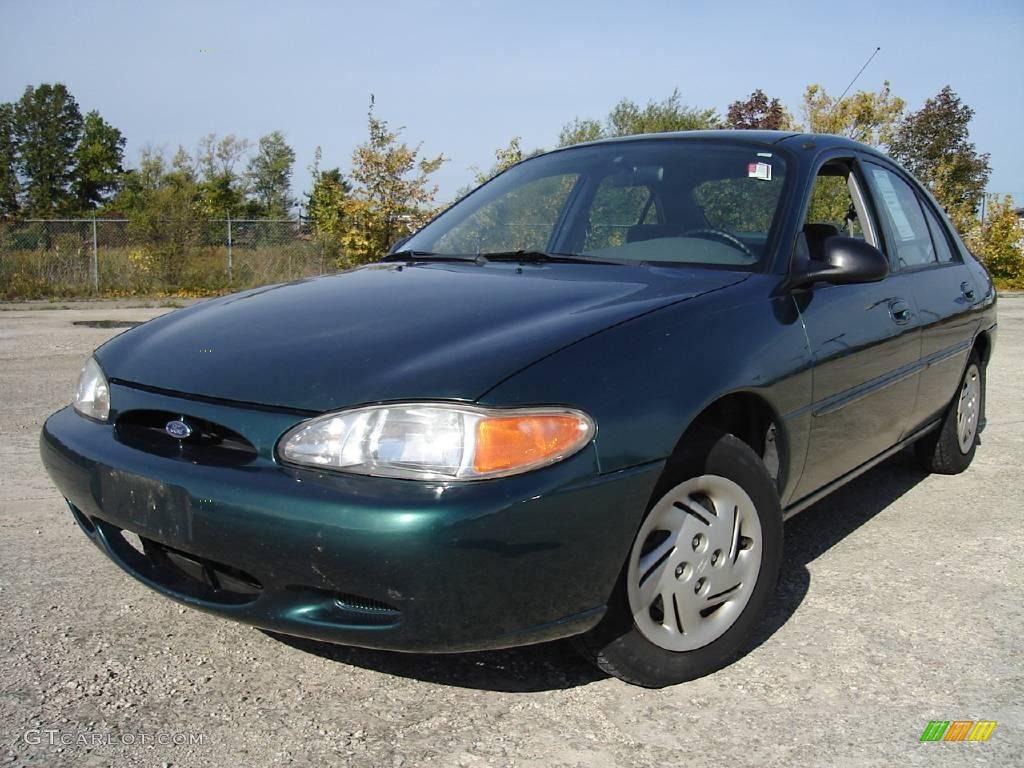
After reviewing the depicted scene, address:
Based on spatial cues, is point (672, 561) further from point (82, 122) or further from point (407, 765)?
point (82, 122)

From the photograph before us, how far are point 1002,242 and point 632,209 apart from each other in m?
22.3

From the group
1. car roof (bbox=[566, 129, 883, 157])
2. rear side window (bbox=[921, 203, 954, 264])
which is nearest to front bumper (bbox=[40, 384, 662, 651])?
car roof (bbox=[566, 129, 883, 157])

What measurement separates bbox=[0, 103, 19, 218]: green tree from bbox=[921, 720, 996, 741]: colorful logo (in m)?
55.5

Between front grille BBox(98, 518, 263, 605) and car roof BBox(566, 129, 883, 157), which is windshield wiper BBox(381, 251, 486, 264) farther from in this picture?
front grille BBox(98, 518, 263, 605)

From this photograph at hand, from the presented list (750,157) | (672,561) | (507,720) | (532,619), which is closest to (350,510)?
(532,619)

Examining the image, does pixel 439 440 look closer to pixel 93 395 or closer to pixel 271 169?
pixel 93 395

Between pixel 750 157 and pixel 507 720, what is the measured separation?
2.15m

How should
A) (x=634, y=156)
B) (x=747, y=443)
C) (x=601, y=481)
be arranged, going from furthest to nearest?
(x=634, y=156), (x=747, y=443), (x=601, y=481)

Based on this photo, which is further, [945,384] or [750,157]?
[945,384]

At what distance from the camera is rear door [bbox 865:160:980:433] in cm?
387

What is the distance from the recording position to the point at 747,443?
2.83 m

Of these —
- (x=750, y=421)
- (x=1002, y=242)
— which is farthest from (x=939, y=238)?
(x=1002, y=242)

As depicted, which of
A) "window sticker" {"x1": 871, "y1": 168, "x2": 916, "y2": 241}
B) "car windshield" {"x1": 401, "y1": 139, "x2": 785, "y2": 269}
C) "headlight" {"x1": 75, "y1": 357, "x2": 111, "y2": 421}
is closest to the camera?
"headlight" {"x1": 75, "y1": 357, "x2": 111, "y2": 421}

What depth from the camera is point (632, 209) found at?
348 cm
